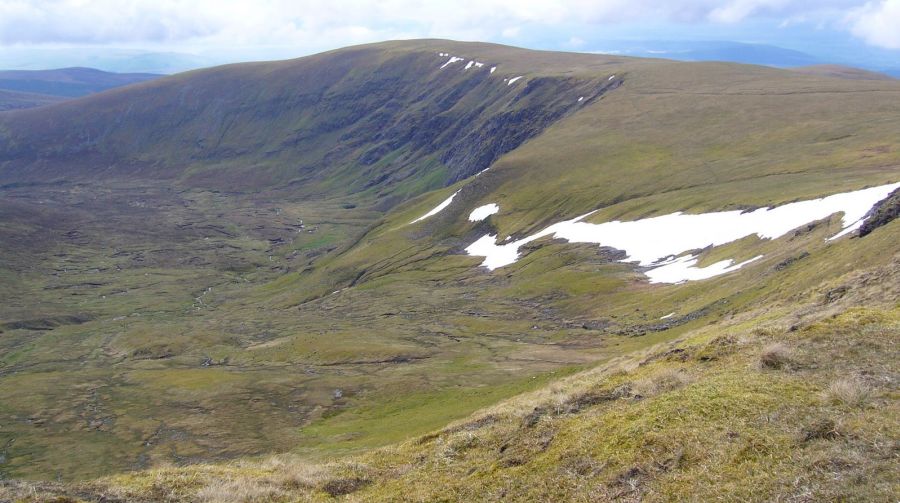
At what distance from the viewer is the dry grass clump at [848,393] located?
56.6ft

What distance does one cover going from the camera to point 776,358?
20938mm

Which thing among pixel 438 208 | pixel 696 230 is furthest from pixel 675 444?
pixel 438 208

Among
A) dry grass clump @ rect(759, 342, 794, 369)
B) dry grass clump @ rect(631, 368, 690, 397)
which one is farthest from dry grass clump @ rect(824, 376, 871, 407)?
dry grass clump @ rect(631, 368, 690, 397)

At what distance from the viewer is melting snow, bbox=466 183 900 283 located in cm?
7181

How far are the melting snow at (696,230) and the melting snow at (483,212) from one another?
31331 mm

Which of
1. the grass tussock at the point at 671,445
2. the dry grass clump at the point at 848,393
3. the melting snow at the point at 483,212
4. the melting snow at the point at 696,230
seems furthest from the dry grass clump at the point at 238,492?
the melting snow at the point at 483,212

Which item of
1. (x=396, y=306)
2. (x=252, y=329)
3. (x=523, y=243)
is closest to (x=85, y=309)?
(x=252, y=329)

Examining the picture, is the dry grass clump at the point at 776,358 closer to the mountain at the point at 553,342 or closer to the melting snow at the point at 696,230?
the mountain at the point at 553,342

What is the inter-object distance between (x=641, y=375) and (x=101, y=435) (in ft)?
235

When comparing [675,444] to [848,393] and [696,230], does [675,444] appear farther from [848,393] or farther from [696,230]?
[696,230]

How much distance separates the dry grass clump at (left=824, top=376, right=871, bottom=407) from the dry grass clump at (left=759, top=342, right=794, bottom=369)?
2.39 metres

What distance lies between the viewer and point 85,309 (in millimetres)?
176125

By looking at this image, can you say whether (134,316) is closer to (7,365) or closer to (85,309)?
(85,309)

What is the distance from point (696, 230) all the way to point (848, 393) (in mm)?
80428
